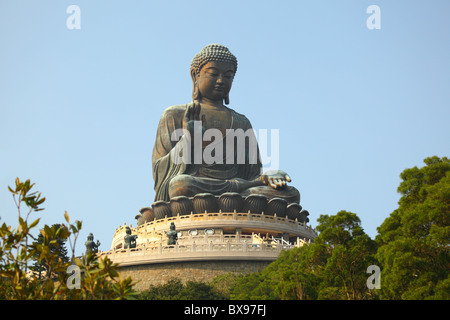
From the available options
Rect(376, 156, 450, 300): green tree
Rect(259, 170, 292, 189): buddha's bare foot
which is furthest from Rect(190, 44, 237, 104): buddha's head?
Rect(376, 156, 450, 300): green tree

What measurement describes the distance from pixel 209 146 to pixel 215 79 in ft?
10.9

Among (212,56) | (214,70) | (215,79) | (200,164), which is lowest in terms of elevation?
(200,164)

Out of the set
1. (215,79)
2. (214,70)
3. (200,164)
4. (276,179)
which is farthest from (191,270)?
(214,70)

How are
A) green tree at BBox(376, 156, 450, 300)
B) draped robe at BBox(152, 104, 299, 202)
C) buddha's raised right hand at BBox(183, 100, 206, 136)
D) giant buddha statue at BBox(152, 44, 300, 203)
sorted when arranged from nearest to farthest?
green tree at BBox(376, 156, 450, 300) < draped robe at BBox(152, 104, 299, 202) < giant buddha statue at BBox(152, 44, 300, 203) < buddha's raised right hand at BBox(183, 100, 206, 136)

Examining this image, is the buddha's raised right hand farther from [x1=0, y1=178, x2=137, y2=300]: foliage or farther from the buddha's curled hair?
[x1=0, y1=178, x2=137, y2=300]: foliage

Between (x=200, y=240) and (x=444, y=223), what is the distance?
34.7 feet

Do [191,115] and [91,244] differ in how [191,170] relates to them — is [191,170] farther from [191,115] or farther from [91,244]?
[91,244]

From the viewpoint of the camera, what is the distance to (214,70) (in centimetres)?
3159

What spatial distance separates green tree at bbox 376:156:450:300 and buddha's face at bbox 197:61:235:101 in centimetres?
1711

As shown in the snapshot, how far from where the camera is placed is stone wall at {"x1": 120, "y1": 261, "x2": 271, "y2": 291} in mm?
21344

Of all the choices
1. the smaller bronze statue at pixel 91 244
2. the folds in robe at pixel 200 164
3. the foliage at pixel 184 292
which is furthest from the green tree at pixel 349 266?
the folds in robe at pixel 200 164

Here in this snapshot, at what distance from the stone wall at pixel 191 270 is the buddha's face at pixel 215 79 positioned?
11.6m
